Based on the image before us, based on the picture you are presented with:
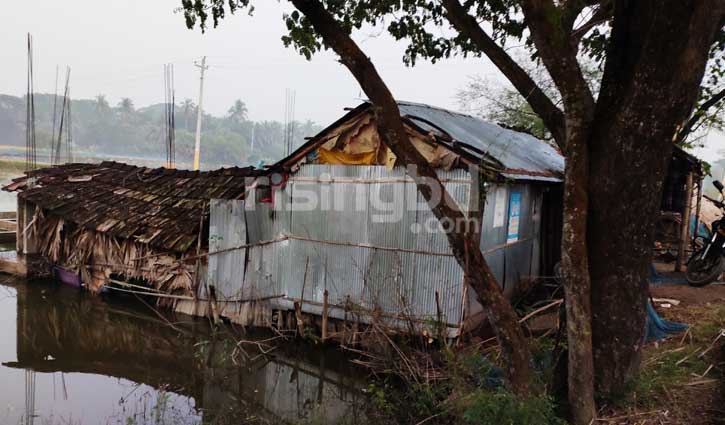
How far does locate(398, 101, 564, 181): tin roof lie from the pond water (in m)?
3.99

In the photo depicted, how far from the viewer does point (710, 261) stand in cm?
891

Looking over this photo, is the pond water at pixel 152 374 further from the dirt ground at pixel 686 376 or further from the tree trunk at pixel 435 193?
the dirt ground at pixel 686 376

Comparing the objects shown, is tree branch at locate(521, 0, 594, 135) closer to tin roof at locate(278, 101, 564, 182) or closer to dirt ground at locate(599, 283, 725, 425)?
tin roof at locate(278, 101, 564, 182)

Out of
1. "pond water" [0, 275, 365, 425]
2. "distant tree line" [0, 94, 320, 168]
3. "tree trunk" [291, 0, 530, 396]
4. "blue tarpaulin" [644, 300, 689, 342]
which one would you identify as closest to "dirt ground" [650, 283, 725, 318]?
"blue tarpaulin" [644, 300, 689, 342]

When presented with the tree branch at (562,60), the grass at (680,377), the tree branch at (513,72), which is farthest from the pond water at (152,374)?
the tree branch at (562,60)

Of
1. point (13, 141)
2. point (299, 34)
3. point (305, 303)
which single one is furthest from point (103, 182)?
point (13, 141)

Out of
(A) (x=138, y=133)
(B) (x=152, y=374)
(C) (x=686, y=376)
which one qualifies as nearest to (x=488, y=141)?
(C) (x=686, y=376)

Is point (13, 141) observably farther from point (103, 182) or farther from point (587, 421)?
point (587, 421)

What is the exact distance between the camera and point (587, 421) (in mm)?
3844

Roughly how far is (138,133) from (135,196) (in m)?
53.9

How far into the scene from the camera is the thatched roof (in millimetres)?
10203

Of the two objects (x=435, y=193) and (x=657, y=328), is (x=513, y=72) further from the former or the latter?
(x=657, y=328)

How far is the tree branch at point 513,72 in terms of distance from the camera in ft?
13.5

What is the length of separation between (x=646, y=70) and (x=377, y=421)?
4461 millimetres
